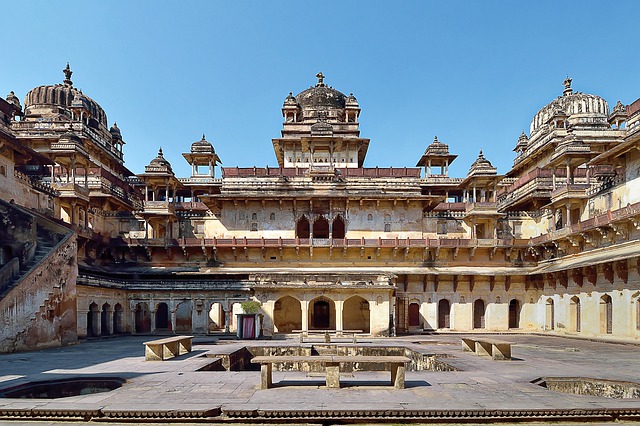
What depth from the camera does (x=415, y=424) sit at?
8289mm

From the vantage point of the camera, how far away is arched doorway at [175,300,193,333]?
104 ft

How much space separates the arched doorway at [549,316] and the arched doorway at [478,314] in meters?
4.21

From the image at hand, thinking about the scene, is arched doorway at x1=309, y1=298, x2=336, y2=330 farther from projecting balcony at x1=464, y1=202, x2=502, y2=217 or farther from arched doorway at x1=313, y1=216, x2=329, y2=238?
projecting balcony at x1=464, y1=202, x2=502, y2=217

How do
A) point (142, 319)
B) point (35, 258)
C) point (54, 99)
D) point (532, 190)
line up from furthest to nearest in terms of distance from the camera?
point (54, 99) → point (532, 190) → point (142, 319) → point (35, 258)

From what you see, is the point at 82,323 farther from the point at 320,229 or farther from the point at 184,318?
the point at 320,229

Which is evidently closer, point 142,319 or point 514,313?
point 142,319

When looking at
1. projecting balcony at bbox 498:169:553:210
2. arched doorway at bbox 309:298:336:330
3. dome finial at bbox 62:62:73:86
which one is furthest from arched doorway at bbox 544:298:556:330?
dome finial at bbox 62:62:73:86

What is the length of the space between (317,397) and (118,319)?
2400cm

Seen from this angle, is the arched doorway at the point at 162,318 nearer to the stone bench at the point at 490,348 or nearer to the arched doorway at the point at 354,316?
the arched doorway at the point at 354,316

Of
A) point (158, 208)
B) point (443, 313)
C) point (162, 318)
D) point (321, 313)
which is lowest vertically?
point (162, 318)

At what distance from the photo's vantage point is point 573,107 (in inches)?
1838

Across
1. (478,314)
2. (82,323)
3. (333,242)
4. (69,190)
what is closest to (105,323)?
(82,323)

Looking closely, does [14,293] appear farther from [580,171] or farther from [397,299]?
[580,171]

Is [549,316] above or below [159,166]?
below
